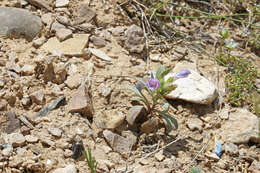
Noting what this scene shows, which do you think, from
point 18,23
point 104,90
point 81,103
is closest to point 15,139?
point 81,103

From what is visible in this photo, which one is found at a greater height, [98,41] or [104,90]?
[98,41]

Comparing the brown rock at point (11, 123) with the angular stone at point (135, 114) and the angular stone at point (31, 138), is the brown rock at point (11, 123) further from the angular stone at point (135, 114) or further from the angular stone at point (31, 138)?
the angular stone at point (135, 114)

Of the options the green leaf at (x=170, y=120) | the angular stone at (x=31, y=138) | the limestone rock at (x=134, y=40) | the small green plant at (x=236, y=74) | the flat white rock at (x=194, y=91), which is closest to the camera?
the angular stone at (x=31, y=138)

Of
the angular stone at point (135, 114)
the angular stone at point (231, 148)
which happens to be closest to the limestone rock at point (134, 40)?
the angular stone at point (135, 114)

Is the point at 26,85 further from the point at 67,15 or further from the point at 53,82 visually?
the point at 67,15

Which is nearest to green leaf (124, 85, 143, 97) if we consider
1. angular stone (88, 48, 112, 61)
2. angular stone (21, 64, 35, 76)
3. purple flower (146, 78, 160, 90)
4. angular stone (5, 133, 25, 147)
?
purple flower (146, 78, 160, 90)

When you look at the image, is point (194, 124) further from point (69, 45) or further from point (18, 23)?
point (18, 23)

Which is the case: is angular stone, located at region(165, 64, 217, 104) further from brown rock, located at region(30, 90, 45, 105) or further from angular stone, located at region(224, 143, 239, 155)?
brown rock, located at region(30, 90, 45, 105)

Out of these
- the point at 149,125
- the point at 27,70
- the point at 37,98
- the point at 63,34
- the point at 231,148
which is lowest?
the point at 231,148
